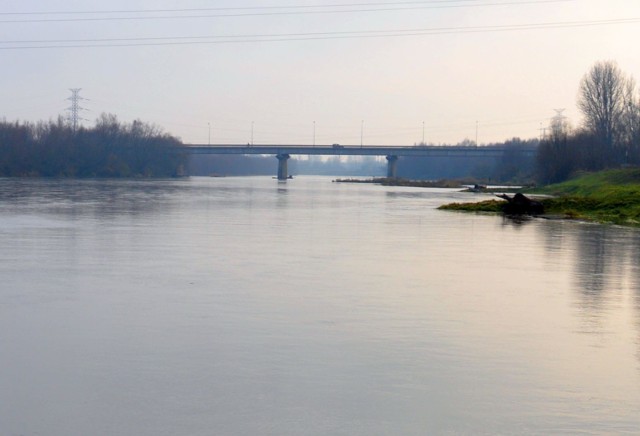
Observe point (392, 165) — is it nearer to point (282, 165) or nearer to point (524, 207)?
point (282, 165)

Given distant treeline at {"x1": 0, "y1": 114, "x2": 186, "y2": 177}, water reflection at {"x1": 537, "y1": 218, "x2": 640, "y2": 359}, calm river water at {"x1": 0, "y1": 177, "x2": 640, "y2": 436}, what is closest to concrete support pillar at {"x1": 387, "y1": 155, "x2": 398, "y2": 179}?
distant treeline at {"x1": 0, "y1": 114, "x2": 186, "y2": 177}

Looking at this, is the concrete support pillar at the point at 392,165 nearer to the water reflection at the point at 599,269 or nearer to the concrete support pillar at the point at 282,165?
the concrete support pillar at the point at 282,165

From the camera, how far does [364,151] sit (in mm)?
169000

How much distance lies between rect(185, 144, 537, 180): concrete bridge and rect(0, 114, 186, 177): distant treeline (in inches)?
368

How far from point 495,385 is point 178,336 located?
178 inches

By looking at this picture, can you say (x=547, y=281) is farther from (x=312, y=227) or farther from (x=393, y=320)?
(x=312, y=227)

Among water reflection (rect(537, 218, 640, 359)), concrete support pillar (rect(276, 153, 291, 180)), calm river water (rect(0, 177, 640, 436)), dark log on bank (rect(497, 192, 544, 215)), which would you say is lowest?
calm river water (rect(0, 177, 640, 436))

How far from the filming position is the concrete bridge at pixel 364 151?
540ft

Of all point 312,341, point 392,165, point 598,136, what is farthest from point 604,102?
point 312,341

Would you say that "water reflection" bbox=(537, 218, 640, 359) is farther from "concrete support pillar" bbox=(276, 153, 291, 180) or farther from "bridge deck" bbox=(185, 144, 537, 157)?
"concrete support pillar" bbox=(276, 153, 291, 180)

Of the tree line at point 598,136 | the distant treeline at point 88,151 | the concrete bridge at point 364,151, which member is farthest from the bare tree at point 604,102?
the distant treeline at point 88,151

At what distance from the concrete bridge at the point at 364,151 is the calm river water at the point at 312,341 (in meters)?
141

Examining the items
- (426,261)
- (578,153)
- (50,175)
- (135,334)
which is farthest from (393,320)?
(50,175)

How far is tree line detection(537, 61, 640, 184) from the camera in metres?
93.4
